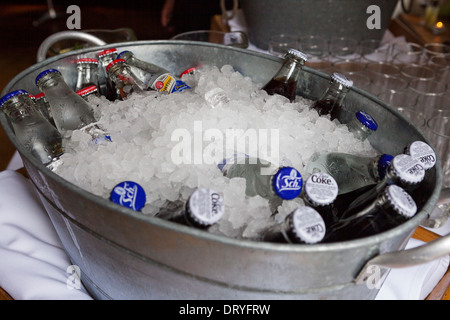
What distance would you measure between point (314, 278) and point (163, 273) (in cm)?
23

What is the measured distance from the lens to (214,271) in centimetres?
55

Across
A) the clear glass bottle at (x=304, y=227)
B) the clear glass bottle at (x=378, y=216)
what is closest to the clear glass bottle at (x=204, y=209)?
the clear glass bottle at (x=304, y=227)

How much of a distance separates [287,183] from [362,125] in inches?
12.5

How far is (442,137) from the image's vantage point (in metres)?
0.96

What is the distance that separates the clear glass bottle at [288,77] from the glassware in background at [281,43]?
45 centimetres

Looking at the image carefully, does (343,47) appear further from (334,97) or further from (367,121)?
(367,121)

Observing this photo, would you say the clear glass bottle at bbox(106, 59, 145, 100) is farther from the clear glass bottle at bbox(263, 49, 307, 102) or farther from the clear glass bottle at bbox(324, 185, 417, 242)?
the clear glass bottle at bbox(324, 185, 417, 242)

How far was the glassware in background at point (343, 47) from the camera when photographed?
1.56 m

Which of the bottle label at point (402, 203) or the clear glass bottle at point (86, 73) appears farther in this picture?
the clear glass bottle at point (86, 73)

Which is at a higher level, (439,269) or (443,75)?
(443,75)

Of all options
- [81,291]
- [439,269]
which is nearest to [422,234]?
[439,269]

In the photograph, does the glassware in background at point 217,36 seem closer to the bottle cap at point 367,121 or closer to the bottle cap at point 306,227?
the bottle cap at point 367,121

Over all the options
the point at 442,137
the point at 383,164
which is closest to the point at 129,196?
the point at 383,164

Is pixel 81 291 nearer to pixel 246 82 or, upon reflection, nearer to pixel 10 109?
pixel 10 109
